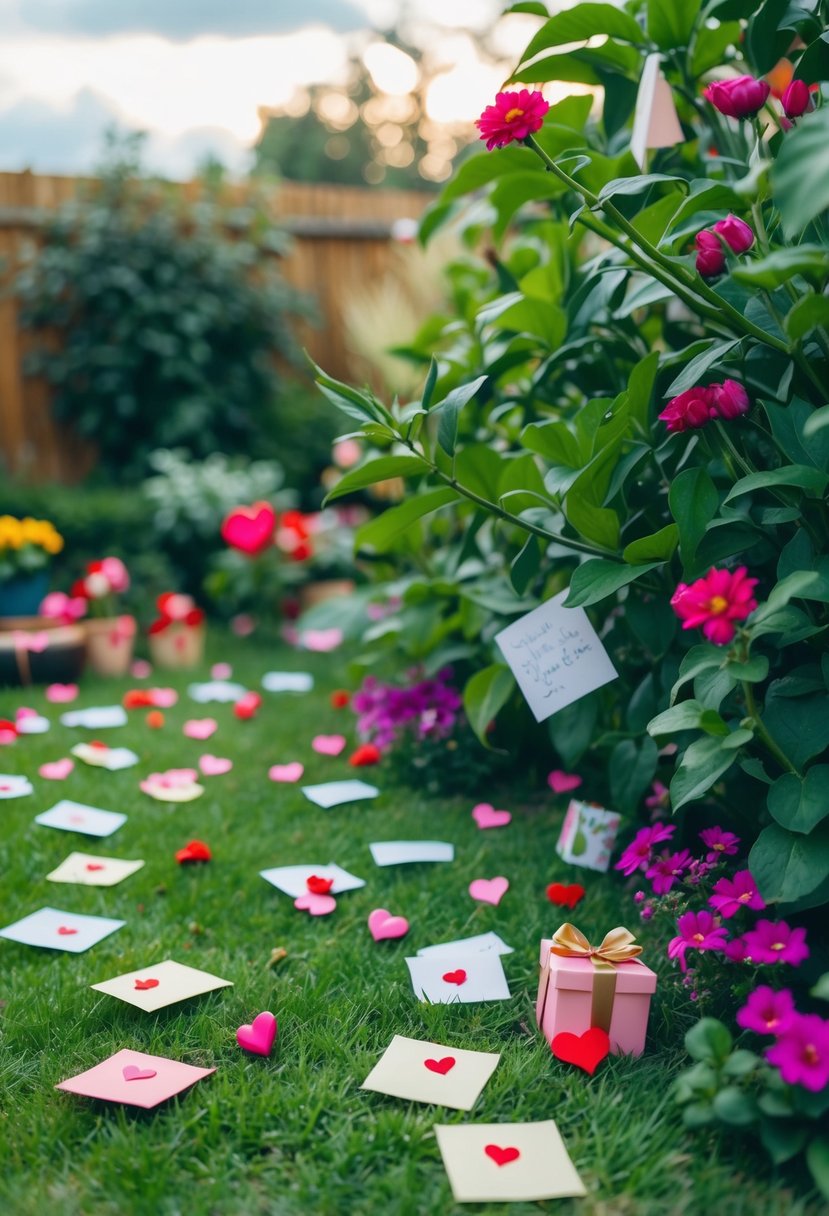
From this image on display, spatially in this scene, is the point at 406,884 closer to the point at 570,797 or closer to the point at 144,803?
the point at 570,797

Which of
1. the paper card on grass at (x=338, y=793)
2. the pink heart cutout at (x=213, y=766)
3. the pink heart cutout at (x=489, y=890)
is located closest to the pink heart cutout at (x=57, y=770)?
the pink heart cutout at (x=213, y=766)

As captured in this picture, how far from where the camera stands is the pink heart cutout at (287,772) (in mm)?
2215

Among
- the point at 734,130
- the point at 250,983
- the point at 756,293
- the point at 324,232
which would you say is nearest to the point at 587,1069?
the point at 250,983

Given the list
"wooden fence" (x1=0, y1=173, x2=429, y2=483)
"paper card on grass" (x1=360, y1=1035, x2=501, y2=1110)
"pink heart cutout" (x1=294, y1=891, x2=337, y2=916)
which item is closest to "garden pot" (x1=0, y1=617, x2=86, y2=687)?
"wooden fence" (x1=0, y1=173, x2=429, y2=483)

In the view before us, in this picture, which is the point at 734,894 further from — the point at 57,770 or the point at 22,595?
the point at 22,595

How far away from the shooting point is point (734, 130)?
1.66 m

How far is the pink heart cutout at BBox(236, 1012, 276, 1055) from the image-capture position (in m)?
1.21

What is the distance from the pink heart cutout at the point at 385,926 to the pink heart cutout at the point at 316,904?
9 centimetres

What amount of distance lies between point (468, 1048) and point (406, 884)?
471 mm

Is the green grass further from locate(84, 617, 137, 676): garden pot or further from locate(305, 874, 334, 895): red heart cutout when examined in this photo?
locate(84, 617, 137, 676): garden pot

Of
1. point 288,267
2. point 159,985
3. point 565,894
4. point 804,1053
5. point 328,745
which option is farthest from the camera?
point 288,267

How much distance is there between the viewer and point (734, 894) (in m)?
1.20

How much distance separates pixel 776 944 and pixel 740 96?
97 cm

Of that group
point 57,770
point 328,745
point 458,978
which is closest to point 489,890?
point 458,978
